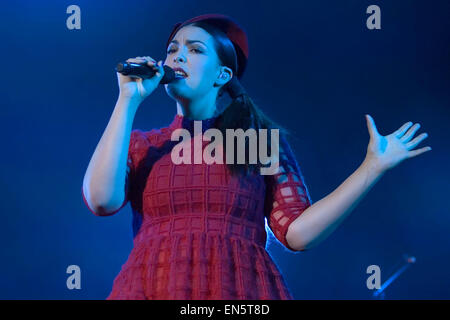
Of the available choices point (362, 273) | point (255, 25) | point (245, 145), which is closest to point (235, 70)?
point (245, 145)

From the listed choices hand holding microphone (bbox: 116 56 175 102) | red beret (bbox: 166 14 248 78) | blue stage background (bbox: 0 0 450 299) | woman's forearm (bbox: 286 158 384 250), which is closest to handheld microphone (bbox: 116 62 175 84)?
hand holding microphone (bbox: 116 56 175 102)

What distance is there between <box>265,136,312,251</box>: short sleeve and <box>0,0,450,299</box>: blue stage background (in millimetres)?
999

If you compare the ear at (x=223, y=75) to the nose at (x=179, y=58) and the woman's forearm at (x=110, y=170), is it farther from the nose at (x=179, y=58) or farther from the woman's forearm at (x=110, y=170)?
the woman's forearm at (x=110, y=170)

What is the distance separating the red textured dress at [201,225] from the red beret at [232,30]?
320 mm

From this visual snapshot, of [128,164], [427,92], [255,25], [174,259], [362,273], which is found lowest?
[362,273]

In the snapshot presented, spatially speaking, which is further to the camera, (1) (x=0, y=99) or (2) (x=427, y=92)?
(2) (x=427, y=92)

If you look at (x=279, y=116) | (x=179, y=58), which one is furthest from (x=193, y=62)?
(x=279, y=116)

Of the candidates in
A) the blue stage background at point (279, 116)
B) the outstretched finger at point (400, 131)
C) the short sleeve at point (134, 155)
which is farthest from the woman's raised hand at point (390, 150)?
the blue stage background at point (279, 116)

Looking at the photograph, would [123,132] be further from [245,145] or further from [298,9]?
[298,9]

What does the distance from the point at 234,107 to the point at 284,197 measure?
0.93ft

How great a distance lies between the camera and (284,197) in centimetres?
150

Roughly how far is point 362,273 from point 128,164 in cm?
147

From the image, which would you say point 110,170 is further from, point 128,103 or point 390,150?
point 390,150

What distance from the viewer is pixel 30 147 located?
8.20ft
